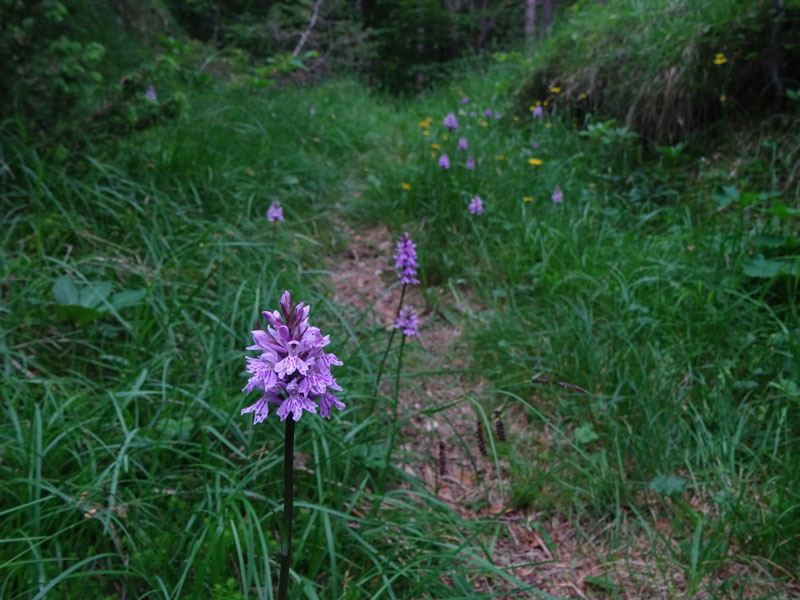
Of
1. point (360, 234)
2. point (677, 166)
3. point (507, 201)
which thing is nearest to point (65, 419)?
point (360, 234)

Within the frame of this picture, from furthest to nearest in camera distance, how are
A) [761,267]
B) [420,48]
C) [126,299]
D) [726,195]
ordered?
[420,48] < [726,195] < [761,267] < [126,299]

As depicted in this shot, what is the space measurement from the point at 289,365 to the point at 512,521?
4.55ft

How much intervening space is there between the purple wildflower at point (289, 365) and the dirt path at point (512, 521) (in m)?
0.74

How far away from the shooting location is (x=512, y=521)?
1897 mm

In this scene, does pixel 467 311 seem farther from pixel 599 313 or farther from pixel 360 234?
pixel 360 234

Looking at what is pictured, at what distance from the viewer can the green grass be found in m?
1.48

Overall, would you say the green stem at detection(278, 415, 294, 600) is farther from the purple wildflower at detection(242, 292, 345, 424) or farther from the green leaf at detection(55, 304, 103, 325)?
the green leaf at detection(55, 304, 103, 325)

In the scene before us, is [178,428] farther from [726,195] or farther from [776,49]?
[776,49]

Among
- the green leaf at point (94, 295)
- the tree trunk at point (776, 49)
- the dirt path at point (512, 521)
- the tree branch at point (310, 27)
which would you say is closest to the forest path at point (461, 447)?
the dirt path at point (512, 521)

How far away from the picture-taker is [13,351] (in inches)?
80.0

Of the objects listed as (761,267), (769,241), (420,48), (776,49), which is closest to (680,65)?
(776,49)

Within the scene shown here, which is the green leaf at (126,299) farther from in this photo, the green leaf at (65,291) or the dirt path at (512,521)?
the dirt path at (512,521)

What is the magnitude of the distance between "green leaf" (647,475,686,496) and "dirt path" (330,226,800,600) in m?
0.10

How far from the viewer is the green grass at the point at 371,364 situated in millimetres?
1481
